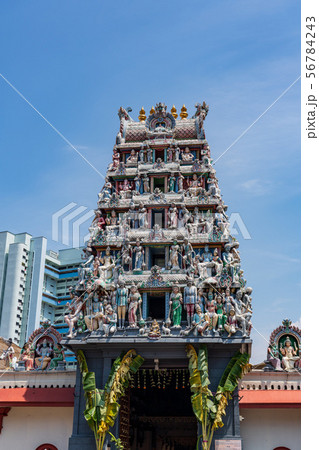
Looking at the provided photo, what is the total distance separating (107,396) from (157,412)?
845 centimetres

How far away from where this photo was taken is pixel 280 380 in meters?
22.5

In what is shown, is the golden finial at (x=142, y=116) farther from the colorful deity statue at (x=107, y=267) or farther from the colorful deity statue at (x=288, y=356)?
the colorful deity statue at (x=288, y=356)

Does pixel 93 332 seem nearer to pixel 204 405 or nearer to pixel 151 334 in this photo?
pixel 151 334

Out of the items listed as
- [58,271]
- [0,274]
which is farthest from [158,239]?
[58,271]

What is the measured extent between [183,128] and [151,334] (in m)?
13.1

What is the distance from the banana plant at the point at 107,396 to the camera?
64.0ft

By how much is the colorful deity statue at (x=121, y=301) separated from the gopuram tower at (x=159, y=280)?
0.04 m

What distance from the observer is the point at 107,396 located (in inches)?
778

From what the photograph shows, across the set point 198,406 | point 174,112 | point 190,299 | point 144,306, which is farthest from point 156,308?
point 174,112

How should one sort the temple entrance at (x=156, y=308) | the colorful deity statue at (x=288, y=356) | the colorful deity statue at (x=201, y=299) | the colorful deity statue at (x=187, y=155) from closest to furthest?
the colorful deity statue at (x=201, y=299), the colorful deity statue at (x=288, y=356), the temple entrance at (x=156, y=308), the colorful deity statue at (x=187, y=155)

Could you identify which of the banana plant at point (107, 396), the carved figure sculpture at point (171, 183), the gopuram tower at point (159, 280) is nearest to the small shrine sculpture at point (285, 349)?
the gopuram tower at point (159, 280)

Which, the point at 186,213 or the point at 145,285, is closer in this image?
the point at 145,285

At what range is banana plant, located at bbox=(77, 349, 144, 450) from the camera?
64.0ft
